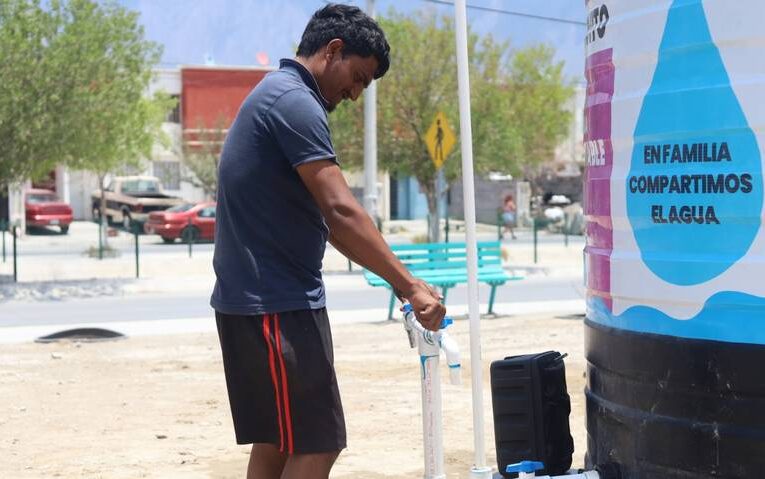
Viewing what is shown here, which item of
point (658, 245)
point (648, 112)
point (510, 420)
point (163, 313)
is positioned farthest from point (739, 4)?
point (163, 313)

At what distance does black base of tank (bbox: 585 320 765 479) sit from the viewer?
362cm

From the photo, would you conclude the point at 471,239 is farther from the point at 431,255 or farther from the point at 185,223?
the point at 185,223

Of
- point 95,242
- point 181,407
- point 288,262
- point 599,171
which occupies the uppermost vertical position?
point 599,171

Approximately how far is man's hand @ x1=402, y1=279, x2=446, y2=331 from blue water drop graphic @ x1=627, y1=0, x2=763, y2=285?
68 centimetres

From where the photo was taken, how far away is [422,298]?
397 cm

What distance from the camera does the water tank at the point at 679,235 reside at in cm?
360

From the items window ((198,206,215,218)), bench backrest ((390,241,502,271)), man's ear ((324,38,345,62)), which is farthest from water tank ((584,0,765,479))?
window ((198,206,215,218))

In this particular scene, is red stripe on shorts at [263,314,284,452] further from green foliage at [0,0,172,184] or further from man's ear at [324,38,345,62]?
green foliage at [0,0,172,184]

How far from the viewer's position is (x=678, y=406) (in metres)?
3.81

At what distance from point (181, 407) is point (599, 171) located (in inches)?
207

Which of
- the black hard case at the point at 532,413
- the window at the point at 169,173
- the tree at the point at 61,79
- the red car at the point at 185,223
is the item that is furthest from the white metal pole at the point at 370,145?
the window at the point at 169,173

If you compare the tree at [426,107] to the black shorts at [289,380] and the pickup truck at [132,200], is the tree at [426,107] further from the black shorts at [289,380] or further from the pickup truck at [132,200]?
the black shorts at [289,380]

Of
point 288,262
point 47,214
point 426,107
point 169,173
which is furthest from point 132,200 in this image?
point 288,262

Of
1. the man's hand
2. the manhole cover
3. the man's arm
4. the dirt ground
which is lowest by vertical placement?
the dirt ground
